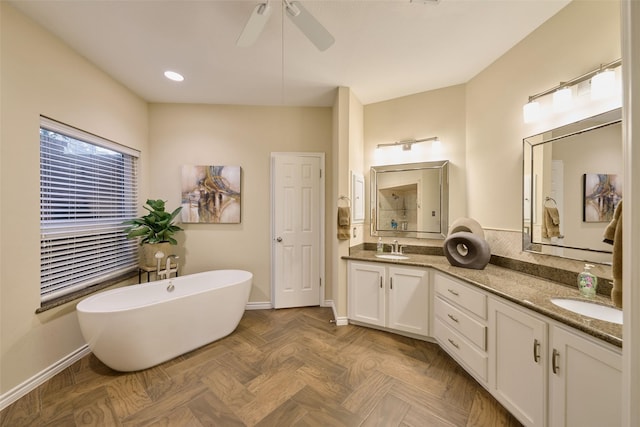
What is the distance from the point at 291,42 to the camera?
1.95 metres

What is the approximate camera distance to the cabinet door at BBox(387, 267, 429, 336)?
2.28m

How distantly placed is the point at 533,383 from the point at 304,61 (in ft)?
9.51

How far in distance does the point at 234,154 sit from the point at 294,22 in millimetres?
2008

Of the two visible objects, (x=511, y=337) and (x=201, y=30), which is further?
(x=201, y=30)

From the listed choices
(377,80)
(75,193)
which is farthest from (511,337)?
(75,193)

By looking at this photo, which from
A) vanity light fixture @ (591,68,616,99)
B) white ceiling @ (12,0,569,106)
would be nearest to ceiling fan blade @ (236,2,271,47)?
white ceiling @ (12,0,569,106)

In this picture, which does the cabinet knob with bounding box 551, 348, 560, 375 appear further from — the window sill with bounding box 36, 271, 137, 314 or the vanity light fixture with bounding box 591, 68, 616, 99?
the window sill with bounding box 36, 271, 137, 314

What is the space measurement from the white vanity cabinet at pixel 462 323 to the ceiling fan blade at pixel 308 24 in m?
2.06

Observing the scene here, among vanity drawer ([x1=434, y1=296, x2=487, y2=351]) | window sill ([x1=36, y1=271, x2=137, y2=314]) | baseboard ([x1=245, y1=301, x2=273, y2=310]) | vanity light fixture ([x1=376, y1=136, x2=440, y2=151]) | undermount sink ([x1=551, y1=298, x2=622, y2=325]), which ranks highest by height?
vanity light fixture ([x1=376, y1=136, x2=440, y2=151])

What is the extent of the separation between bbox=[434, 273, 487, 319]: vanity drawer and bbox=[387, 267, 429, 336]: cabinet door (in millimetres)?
157

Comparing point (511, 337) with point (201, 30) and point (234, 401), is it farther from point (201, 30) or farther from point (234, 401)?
point (201, 30)

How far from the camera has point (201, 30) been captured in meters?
1.84

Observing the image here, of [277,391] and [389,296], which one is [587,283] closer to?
[389,296]

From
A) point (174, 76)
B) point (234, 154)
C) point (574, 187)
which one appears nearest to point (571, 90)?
point (574, 187)
